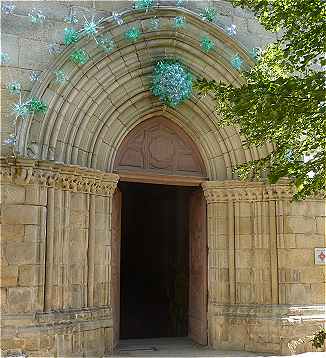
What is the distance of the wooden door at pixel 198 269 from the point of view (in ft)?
26.9

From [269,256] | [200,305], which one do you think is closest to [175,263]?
[200,305]

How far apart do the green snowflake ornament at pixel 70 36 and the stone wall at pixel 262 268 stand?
110 inches

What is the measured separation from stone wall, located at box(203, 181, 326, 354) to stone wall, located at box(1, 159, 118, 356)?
1.67 meters

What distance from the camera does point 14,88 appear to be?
6738 millimetres

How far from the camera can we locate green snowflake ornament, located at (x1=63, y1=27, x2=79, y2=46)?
7.06 m

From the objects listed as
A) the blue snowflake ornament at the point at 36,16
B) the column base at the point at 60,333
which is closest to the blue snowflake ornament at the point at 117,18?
the blue snowflake ornament at the point at 36,16

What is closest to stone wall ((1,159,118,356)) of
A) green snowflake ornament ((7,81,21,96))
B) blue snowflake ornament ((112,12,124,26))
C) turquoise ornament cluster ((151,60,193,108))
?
green snowflake ornament ((7,81,21,96))

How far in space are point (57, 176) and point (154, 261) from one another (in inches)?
237

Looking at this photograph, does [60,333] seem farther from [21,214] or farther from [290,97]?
[290,97]

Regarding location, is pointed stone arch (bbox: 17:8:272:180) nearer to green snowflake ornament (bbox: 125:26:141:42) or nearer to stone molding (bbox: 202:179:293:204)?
green snowflake ornament (bbox: 125:26:141:42)

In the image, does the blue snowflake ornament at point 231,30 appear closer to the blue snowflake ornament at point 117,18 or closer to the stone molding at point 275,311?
the blue snowflake ornament at point 117,18

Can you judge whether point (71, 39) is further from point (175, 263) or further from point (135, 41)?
point (175, 263)

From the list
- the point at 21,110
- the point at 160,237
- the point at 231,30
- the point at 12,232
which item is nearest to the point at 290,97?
the point at 21,110

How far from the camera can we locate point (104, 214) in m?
7.41
